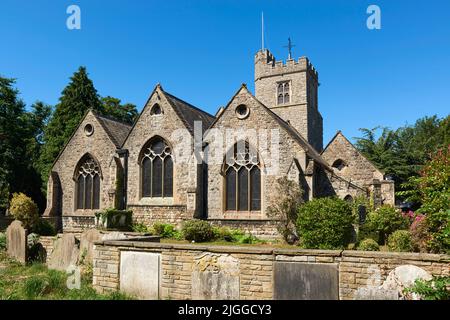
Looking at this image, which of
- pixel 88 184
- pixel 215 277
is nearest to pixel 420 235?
pixel 215 277

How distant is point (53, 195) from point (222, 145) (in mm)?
13431

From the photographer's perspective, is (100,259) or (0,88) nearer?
(100,259)

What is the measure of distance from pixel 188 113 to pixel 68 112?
50.0 ft

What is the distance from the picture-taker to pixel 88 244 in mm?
11562

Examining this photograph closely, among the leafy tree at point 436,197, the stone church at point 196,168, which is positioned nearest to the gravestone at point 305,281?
the leafy tree at point 436,197

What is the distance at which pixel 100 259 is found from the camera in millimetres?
8805

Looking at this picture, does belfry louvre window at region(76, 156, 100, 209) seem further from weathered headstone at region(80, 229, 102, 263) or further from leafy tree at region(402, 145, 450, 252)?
leafy tree at region(402, 145, 450, 252)

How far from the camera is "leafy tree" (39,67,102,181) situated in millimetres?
31656

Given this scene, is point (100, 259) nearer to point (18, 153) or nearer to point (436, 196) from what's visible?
point (436, 196)

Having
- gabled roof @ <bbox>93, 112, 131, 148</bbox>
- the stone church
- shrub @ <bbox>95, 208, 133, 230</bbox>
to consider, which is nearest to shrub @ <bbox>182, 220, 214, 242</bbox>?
the stone church

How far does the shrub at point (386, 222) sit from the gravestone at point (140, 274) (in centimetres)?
1298

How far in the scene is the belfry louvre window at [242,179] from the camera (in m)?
20.1

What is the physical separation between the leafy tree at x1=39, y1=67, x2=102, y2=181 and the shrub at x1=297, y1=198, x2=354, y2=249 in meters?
23.6

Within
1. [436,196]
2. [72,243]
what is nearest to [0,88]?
[72,243]
